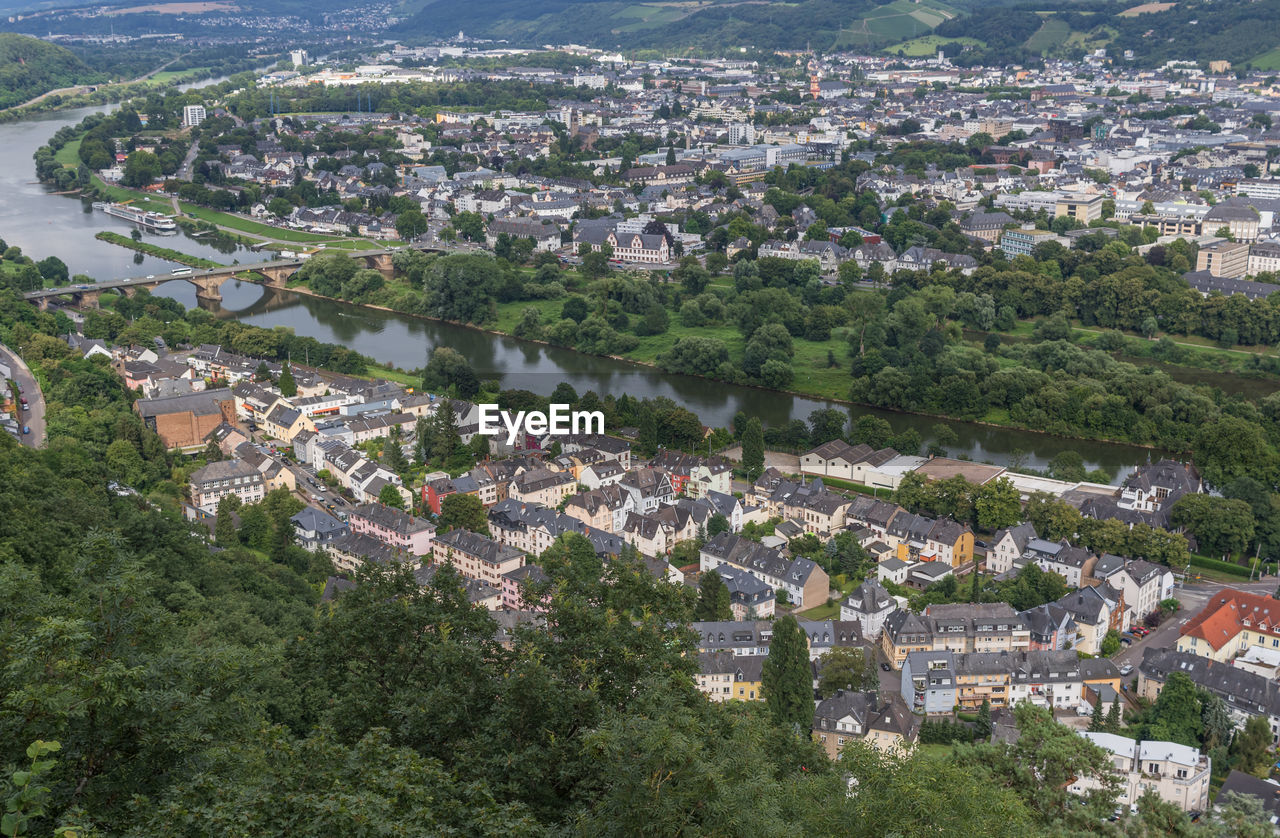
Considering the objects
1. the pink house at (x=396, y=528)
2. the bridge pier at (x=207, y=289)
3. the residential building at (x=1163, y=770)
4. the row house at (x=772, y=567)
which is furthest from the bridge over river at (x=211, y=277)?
the residential building at (x=1163, y=770)

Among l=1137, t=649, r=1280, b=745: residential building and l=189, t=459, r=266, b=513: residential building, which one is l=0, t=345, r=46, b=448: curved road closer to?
l=189, t=459, r=266, b=513: residential building

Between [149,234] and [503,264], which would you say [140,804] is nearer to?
[503,264]

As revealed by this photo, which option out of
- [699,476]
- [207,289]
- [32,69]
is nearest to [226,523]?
[699,476]

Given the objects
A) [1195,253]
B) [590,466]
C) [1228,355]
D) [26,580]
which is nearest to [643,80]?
[1195,253]

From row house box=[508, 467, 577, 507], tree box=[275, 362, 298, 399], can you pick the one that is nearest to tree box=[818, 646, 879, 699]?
row house box=[508, 467, 577, 507]

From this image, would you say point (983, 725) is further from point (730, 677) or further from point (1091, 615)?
point (730, 677)

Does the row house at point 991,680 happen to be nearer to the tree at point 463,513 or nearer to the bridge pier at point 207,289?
the tree at point 463,513
